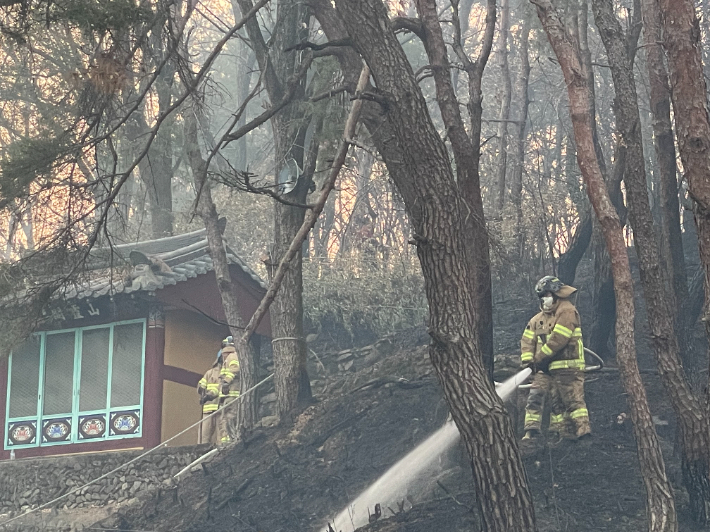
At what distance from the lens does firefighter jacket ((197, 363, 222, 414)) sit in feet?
48.9

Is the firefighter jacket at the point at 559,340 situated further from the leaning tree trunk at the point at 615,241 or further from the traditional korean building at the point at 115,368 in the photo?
the traditional korean building at the point at 115,368

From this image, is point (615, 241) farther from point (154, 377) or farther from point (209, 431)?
point (154, 377)

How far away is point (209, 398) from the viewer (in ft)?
49.1

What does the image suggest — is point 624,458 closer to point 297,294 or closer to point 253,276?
point 297,294

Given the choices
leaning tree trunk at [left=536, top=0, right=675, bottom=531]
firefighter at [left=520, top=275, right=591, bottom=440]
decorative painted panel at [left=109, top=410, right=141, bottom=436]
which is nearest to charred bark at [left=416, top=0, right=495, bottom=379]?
leaning tree trunk at [left=536, top=0, right=675, bottom=531]

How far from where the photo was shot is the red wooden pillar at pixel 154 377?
596 inches

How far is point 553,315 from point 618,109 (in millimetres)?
2956

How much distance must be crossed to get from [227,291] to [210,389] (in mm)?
1727

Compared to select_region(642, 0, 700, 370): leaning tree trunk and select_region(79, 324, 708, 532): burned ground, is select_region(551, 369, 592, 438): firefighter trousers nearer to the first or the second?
select_region(79, 324, 708, 532): burned ground

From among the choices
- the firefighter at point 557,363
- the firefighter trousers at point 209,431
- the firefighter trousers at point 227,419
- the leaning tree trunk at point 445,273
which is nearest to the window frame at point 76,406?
the firefighter trousers at point 209,431

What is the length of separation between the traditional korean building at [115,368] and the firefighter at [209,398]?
0.75 m

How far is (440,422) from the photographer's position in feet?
40.8

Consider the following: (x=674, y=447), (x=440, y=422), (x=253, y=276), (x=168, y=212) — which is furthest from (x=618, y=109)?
(x=168, y=212)

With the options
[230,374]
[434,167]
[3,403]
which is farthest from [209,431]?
[434,167]
